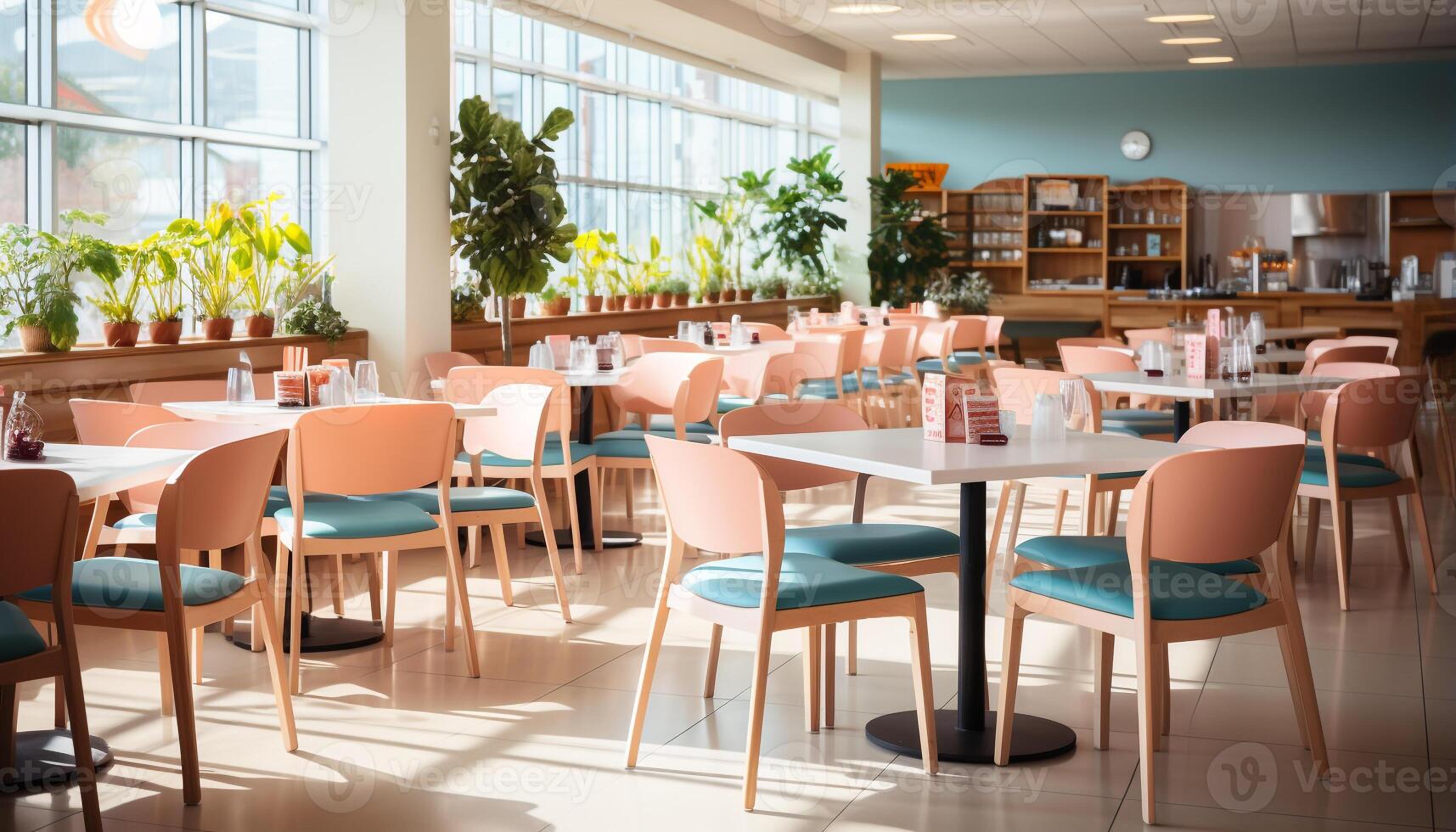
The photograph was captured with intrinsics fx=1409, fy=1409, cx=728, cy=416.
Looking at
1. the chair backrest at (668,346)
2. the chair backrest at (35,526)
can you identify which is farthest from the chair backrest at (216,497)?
the chair backrest at (668,346)

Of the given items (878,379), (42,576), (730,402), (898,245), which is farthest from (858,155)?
(42,576)

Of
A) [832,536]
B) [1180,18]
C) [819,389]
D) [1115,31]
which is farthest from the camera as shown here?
[1115,31]

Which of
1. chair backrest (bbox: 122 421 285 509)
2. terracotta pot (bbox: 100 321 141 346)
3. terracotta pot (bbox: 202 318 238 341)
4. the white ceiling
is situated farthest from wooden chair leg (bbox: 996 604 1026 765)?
the white ceiling

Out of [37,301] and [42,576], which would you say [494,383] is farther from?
[42,576]

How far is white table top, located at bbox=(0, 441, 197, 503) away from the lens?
3309 millimetres

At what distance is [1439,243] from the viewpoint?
51.1 ft

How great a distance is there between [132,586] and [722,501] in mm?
1410

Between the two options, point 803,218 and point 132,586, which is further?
point 803,218

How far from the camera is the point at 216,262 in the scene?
681cm

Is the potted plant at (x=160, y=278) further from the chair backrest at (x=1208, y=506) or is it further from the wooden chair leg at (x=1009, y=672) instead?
the chair backrest at (x=1208, y=506)

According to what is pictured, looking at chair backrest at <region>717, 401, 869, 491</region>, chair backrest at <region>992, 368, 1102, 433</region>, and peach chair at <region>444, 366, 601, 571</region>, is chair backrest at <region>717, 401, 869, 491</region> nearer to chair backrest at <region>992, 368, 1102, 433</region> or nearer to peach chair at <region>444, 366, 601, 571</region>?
peach chair at <region>444, 366, 601, 571</region>

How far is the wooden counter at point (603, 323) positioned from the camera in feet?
28.1

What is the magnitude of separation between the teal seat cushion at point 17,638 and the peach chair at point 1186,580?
2.26 metres

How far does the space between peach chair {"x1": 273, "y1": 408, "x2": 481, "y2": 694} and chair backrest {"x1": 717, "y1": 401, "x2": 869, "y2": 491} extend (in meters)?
0.95
